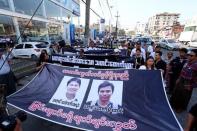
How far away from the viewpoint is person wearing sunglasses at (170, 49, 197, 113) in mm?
5446

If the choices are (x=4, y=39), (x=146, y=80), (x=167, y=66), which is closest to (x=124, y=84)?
(x=146, y=80)

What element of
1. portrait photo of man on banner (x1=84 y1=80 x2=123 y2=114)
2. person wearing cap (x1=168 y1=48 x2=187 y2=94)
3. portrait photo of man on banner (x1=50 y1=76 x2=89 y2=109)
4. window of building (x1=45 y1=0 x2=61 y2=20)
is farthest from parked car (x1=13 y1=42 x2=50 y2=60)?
window of building (x1=45 y1=0 x2=61 y2=20)

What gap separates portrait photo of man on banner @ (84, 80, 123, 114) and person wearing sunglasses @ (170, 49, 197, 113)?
238 cm

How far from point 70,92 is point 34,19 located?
18696mm

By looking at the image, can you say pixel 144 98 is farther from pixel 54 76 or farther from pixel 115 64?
pixel 54 76

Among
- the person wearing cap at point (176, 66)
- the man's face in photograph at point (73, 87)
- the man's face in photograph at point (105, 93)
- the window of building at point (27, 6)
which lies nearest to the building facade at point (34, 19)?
the window of building at point (27, 6)

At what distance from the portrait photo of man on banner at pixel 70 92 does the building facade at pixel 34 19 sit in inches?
98.2

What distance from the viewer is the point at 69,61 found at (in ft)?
21.3

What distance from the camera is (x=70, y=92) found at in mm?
4641

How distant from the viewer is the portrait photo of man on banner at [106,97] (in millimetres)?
4090

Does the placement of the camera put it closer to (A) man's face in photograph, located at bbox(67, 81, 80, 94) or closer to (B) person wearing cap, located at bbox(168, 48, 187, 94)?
(A) man's face in photograph, located at bbox(67, 81, 80, 94)

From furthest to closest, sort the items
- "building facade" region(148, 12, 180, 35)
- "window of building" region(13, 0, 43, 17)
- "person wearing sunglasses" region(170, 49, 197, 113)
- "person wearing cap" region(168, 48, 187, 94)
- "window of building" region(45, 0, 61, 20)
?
"building facade" region(148, 12, 180, 35), "window of building" region(45, 0, 61, 20), "window of building" region(13, 0, 43, 17), "person wearing cap" region(168, 48, 187, 94), "person wearing sunglasses" region(170, 49, 197, 113)

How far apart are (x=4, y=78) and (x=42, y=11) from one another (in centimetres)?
2062

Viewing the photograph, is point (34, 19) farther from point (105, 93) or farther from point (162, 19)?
point (162, 19)
